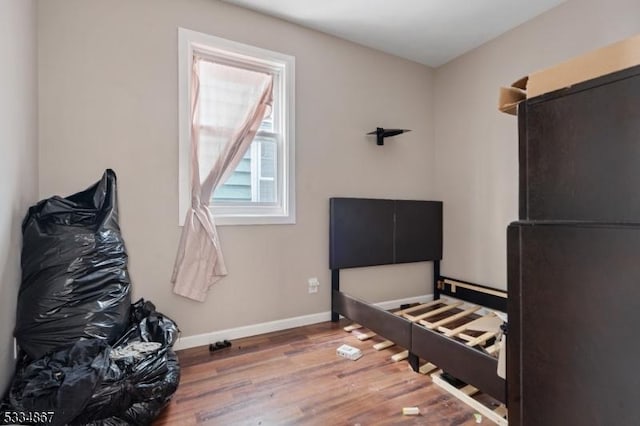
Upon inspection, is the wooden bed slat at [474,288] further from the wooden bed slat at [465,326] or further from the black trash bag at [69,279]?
the black trash bag at [69,279]

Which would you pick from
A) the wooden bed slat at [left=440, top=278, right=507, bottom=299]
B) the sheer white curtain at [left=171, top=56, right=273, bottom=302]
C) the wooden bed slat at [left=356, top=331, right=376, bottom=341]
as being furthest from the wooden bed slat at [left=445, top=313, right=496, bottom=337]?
the sheer white curtain at [left=171, top=56, right=273, bottom=302]

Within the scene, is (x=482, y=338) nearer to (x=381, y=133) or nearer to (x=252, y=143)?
(x=381, y=133)

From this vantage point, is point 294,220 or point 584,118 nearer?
point 584,118

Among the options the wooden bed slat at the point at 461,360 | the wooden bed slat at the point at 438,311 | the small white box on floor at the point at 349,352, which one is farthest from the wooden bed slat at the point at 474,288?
the small white box on floor at the point at 349,352

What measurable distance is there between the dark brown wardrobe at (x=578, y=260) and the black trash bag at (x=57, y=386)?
1.63 m

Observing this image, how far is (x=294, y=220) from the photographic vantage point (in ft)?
9.14

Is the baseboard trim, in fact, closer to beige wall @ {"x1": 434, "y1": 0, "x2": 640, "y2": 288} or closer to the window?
the window

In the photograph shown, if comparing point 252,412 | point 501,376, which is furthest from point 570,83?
point 252,412

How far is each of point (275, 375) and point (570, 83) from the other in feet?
6.73

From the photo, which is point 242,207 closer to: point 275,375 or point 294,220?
point 294,220

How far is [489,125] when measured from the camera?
3.06m

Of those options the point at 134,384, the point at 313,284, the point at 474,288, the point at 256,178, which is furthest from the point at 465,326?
the point at 134,384

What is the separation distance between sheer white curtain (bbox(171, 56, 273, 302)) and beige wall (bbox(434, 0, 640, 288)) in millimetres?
2101

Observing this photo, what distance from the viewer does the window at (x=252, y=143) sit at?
2352 millimetres
